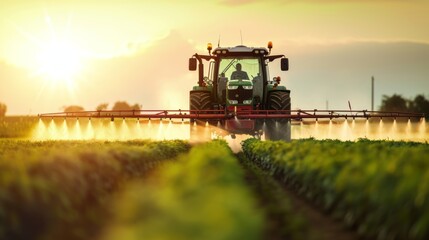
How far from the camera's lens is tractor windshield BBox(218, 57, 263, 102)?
103ft

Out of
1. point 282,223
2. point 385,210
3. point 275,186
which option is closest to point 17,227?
point 282,223

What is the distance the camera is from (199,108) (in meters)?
31.6

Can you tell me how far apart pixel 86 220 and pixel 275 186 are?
254 inches

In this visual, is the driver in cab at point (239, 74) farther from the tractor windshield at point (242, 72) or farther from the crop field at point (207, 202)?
the crop field at point (207, 202)

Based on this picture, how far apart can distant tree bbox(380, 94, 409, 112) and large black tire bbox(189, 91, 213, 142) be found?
204 feet

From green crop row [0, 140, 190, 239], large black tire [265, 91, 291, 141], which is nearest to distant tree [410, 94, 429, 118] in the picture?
large black tire [265, 91, 291, 141]

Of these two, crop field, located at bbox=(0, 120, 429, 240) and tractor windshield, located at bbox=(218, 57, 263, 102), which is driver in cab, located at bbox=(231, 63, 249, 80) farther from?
crop field, located at bbox=(0, 120, 429, 240)

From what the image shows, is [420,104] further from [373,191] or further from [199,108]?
[373,191]

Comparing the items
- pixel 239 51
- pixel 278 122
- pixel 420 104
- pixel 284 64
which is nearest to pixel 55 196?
pixel 284 64

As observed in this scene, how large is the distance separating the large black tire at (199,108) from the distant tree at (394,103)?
6206 cm

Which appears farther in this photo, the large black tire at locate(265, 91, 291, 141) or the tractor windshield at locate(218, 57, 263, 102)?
the tractor windshield at locate(218, 57, 263, 102)

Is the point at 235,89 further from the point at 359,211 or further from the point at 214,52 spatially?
the point at 359,211

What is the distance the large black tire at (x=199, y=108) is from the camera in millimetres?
30766

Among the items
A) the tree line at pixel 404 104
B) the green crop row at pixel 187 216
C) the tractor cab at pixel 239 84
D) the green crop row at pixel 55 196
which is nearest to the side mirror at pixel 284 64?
the tractor cab at pixel 239 84
